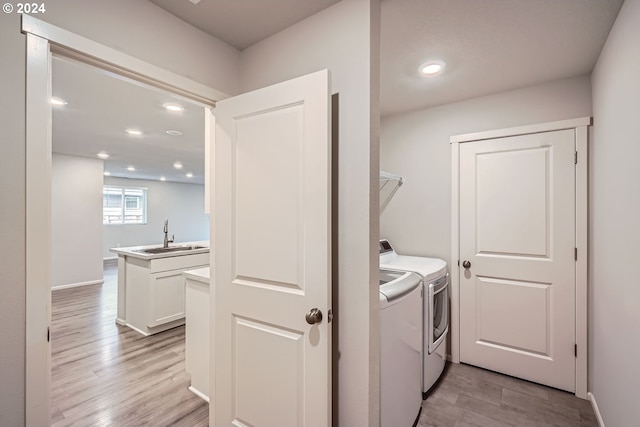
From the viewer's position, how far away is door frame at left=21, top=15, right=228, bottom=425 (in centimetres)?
108

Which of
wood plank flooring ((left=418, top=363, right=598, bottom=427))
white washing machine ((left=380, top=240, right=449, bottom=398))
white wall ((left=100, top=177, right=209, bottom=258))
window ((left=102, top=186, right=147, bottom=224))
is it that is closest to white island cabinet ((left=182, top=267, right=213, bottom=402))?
white washing machine ((left=380, top=240, right=449, bottom=398))

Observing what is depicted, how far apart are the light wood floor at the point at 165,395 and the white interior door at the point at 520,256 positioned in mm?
228

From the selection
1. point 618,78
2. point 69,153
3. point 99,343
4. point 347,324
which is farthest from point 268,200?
point 69,153

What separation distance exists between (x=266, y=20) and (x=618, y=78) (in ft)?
6.32

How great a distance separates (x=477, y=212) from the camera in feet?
8.57

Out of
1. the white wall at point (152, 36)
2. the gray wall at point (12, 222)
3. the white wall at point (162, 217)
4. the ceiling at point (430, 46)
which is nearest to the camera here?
the gray wall at point (12, 222)

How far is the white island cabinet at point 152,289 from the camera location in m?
3.28

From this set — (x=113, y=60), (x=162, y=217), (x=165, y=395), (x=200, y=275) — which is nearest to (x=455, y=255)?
(x=200, y=275)

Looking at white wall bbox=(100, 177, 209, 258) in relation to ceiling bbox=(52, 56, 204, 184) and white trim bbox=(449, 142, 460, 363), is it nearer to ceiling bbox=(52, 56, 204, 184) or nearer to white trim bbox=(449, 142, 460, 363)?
ceiling bbox=(52, 56, 204, 184)

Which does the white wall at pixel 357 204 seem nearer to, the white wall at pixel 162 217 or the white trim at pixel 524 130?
the white trim at pixel 524 130

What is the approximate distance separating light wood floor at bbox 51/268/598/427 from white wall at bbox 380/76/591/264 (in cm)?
115

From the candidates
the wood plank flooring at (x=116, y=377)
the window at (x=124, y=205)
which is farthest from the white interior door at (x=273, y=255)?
the window at (x=124, y=205)

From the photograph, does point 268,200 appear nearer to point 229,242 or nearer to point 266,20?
point 229,242

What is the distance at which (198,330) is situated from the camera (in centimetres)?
215
